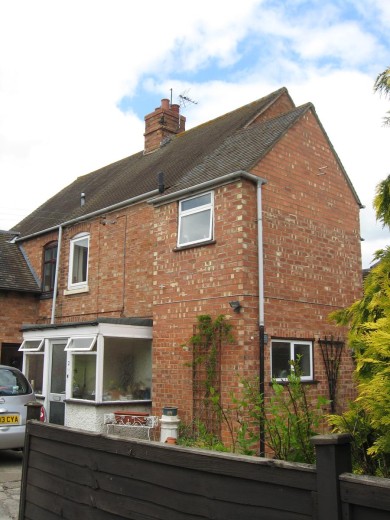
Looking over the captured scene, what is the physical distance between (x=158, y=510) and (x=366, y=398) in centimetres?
150

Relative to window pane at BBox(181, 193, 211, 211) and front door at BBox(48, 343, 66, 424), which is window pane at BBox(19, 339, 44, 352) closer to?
front door at BBox(48, 343, 66, 424)

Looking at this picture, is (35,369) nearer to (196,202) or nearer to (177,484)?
(196,202)

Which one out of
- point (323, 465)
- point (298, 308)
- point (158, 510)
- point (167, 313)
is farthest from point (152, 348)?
point (323, 465)

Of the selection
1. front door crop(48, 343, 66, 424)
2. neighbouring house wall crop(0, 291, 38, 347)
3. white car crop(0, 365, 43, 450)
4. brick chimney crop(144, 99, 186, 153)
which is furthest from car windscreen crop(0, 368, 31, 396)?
brick chimney crop(144, 99, 186, 153)

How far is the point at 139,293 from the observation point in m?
13.6

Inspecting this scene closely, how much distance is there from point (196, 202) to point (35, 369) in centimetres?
696

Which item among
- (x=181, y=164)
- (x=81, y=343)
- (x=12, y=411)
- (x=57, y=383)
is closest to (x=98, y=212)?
(x=181, y=164)

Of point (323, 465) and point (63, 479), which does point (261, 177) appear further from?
point (323, 465)

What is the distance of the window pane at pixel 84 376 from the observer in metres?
12.4

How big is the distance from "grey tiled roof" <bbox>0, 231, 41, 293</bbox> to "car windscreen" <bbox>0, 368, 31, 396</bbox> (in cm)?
651

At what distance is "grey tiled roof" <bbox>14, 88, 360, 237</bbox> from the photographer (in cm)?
1228

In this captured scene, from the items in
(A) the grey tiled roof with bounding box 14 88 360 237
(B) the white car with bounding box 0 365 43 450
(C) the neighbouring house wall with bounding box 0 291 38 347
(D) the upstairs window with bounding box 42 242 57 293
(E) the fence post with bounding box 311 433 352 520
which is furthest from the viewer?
(D) the upstairs window with bounding box 42 242 57 293

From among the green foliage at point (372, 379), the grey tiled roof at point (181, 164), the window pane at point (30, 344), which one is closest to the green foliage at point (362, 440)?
the green foliage at point (372, 379)

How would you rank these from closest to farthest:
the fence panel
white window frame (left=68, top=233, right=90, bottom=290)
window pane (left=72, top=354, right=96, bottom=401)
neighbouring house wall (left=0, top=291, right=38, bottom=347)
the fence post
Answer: the fence post → the fence panel → window pane (left=72, top=354, right=96, bottom=401) → white window frame (left=68, top=233, right=90, bottom=290) → neighbouring house wall (left=0, top=291, right=38, bottom=347)
